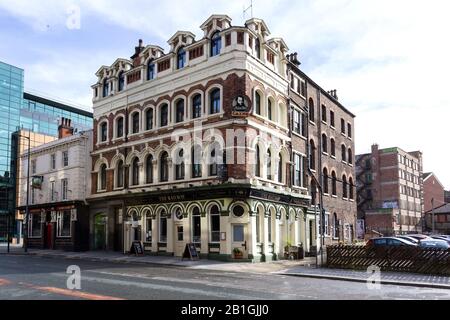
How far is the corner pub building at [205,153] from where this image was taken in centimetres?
2573

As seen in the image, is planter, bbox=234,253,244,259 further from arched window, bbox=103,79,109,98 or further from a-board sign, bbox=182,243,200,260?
arched window, bbox=103,79,109,98

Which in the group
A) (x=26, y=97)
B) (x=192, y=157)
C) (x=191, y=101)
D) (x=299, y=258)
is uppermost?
(x=26, y=97)

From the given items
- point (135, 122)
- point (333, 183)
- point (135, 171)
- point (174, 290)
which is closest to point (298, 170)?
point (333, 183)

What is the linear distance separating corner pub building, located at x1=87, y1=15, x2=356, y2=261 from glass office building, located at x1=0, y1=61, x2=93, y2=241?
41.8 metres

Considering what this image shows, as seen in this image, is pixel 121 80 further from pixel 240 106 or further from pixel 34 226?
pixel 34 226

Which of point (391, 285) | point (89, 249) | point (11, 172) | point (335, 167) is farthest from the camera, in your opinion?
point (11, 172)

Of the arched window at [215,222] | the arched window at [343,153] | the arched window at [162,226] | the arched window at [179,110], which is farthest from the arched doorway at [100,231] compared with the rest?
the arched window at [343,153]

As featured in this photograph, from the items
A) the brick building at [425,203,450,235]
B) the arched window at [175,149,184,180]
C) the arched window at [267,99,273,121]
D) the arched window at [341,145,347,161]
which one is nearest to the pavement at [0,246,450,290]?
the arched window at [175,149,184,180]

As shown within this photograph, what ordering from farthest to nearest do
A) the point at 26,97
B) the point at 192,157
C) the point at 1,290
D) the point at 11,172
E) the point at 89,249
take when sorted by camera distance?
the point at 26,97 < the point at 11,172 < the point at 89,249 < the point at 192,157 < the point at 1,290
